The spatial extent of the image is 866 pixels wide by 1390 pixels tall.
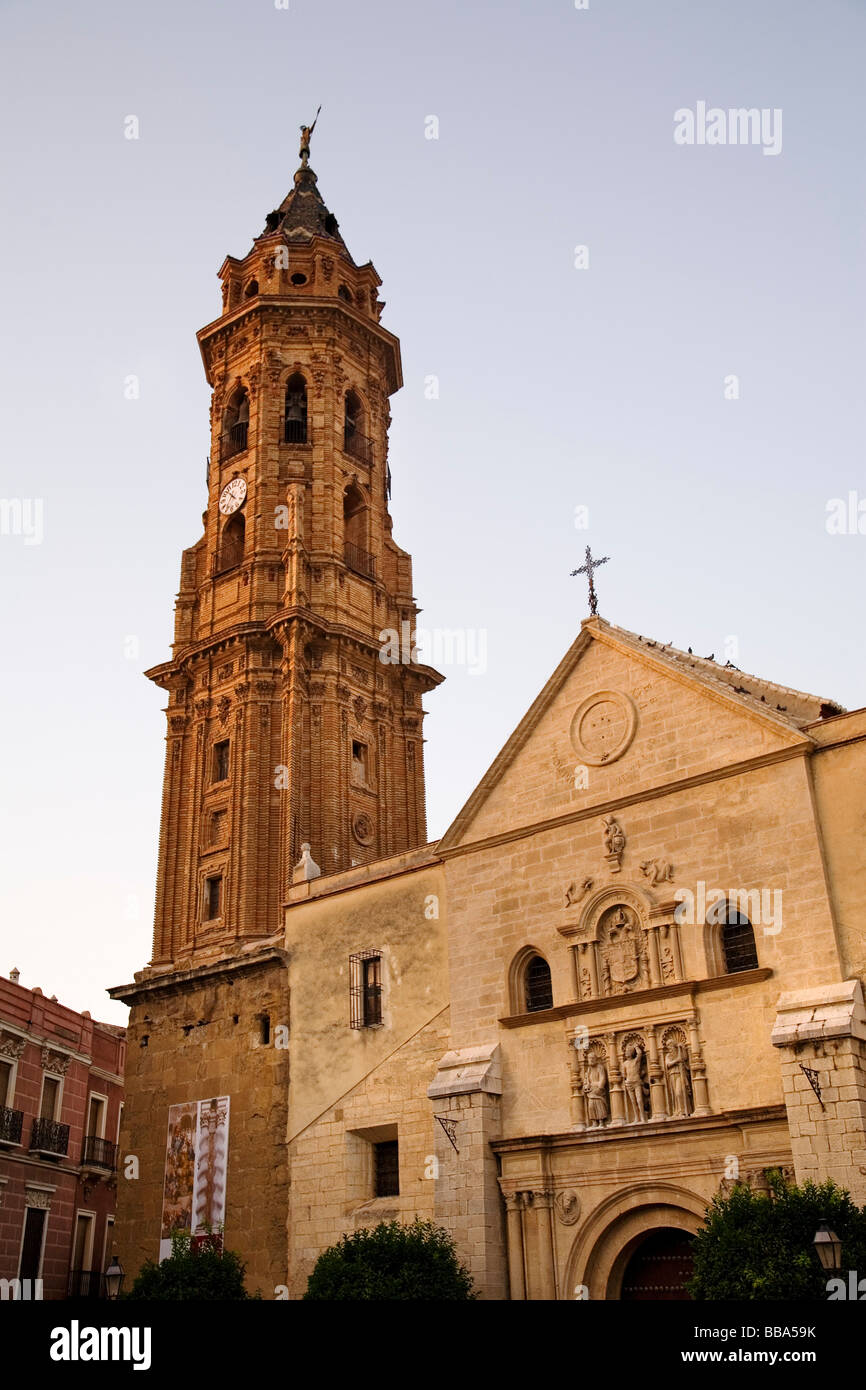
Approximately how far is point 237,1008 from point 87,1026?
13.0 metres

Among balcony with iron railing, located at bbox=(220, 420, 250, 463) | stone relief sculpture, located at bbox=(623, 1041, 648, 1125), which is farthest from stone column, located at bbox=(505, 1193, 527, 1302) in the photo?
balcony with iron railing, located at bbox=(220, 420, 250, 463)

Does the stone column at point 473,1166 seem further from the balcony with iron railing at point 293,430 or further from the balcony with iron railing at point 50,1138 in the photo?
the balcony with iron railing at point 293,430

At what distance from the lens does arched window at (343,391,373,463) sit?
43.9 meters

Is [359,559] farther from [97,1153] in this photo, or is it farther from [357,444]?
[97,1153]

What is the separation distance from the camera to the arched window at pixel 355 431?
43906mm

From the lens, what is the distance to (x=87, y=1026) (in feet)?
127

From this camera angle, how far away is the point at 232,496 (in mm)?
42406

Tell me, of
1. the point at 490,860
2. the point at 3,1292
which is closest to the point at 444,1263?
the point at 490,860

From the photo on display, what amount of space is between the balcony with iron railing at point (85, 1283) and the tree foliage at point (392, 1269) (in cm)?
1848

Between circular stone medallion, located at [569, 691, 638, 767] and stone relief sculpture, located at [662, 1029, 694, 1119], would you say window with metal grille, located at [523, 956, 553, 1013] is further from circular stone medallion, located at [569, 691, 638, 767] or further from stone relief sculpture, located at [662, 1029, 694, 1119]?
circular stone medallion, located at [569, 691, 638, 767]

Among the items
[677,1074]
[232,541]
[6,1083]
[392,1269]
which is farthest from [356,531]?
[392,1269]

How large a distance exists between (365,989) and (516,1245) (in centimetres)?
586
